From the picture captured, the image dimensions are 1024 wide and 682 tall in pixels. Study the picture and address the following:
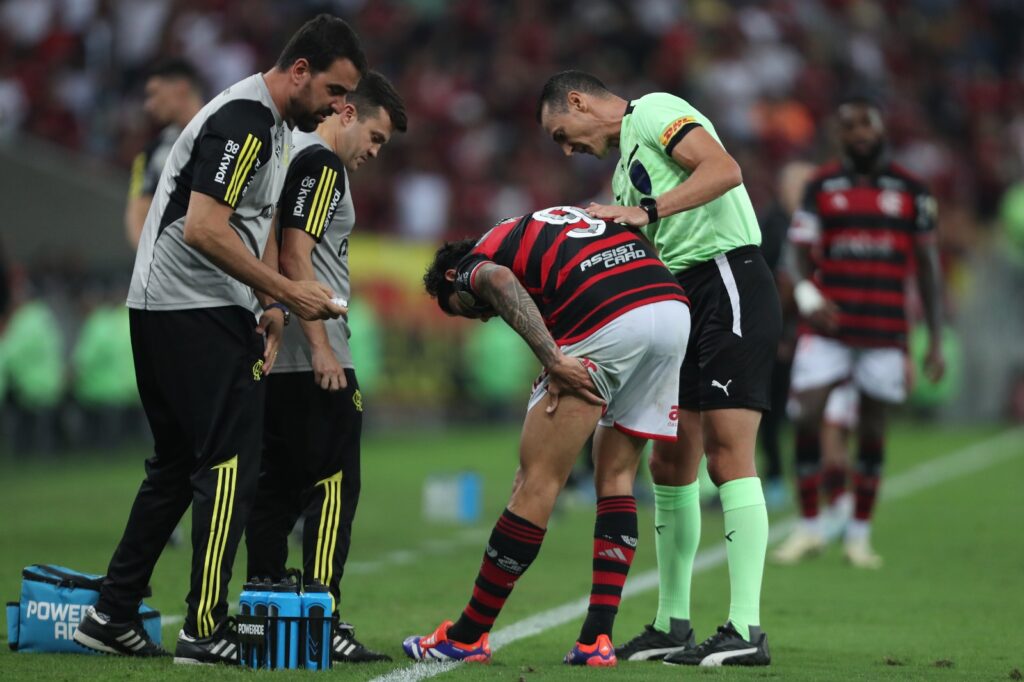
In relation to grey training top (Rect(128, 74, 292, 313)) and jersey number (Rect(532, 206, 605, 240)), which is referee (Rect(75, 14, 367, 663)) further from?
jersey number (Rect(532, 206, 605, 240))

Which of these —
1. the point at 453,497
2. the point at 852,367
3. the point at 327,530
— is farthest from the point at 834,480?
the point at 327,530

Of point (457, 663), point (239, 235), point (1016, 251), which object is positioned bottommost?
point (457, 663)

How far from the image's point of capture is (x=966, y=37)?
1164 inches

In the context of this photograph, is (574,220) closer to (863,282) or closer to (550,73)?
(863,282)

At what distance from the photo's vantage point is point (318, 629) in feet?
18.4

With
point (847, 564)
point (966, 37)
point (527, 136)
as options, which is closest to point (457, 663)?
point (847, 564)

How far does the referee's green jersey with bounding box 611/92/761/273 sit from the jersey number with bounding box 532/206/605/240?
348 millimetres

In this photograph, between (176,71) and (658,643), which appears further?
(176,71)

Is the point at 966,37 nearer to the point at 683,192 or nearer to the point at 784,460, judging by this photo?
the point at 784,460

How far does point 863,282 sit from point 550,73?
1754 centimetres

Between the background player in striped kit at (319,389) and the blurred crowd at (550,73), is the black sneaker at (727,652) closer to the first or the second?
the background player in striped kit at (319,389)

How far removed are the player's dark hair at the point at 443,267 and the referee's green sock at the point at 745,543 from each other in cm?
132

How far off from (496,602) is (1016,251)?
19.9 meters

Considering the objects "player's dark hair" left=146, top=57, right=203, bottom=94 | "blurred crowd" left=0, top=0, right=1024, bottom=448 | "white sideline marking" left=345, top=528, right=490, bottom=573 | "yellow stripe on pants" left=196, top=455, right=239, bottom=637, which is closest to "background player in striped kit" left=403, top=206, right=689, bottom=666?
"yellow stripe on pants" left=196, top=455, right=239, bottom=637
